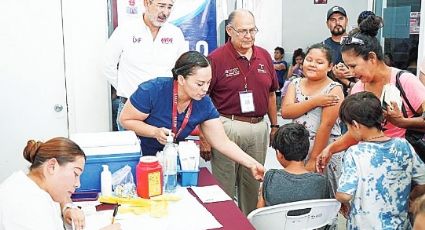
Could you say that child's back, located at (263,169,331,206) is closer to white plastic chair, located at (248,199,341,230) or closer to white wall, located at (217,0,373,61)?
white plastic chair, located at (248,199,341,230)

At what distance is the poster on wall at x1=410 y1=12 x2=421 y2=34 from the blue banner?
205cm

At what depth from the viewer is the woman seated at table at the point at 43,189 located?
4.46ft

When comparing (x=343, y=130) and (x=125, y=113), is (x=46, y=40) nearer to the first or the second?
(x=125, y=113)

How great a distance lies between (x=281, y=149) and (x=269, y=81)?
1.03m

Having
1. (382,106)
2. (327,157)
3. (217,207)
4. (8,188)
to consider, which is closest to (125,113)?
(217,207)

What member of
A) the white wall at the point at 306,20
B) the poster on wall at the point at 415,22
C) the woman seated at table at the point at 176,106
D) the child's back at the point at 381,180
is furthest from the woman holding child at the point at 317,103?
the white wall at the point at 306,20

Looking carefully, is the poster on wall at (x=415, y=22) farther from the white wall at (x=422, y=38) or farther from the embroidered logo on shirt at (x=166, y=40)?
the embroidered logo on shirt at (x=166, y=40)

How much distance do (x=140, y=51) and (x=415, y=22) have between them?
9.35 ft

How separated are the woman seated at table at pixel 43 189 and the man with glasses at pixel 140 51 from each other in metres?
1.49

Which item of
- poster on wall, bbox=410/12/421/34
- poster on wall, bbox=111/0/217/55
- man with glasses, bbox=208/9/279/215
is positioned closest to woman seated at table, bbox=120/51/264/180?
man with glasses, bbox=208/9/279/215

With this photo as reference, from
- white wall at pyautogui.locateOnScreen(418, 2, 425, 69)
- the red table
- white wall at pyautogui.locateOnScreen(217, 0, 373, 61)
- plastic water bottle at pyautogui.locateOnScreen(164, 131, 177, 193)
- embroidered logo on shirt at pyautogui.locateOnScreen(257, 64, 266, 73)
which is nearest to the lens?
the red table

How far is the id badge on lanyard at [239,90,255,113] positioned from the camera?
115 inches

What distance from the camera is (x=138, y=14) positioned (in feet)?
11.2

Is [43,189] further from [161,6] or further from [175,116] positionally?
[161,6]
